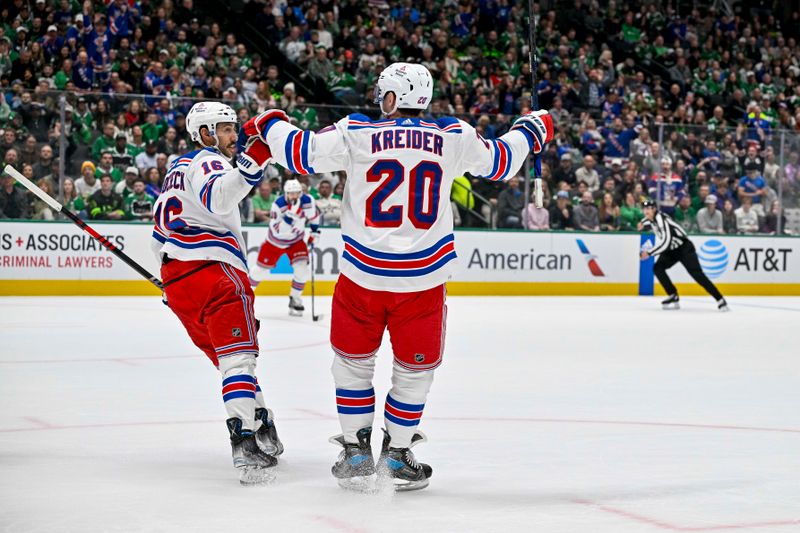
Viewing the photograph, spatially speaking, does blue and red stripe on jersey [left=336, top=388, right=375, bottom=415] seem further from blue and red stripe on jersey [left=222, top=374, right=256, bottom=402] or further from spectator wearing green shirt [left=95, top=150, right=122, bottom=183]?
spectator wearing green shirt [left=95, top=150, right=122, bottom=183]

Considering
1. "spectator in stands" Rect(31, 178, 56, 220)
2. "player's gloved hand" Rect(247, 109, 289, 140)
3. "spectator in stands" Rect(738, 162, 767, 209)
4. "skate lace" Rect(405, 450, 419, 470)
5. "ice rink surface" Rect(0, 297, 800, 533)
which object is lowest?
"ice rink surface" Rect(0, 297, 800, 533)

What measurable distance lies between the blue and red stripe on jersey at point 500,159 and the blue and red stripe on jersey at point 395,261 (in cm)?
37

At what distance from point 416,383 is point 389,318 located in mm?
247

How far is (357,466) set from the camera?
3842mm

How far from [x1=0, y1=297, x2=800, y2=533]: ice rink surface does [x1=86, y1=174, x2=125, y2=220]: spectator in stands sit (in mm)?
4144

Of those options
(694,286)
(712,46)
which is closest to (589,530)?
(694,286)

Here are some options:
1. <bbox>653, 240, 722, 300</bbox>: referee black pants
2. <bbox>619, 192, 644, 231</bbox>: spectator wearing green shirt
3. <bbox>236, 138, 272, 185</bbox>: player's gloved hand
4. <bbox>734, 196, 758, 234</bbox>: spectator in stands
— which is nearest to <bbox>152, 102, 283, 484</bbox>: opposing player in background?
<bbox>236, 138, 272, 185</bbox>: player's gloved hand

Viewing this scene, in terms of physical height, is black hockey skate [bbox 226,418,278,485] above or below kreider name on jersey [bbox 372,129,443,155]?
below

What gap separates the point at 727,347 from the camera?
9.08 meters

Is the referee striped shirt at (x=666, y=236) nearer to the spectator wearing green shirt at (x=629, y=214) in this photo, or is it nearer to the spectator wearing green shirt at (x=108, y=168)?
the spectator wearing green shirt at (x=629, y=214)

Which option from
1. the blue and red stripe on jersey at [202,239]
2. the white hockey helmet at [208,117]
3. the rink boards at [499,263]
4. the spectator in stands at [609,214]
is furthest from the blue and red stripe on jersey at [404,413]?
the spectator in stands at [609,214]

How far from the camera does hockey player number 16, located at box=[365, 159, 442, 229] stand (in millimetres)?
3893

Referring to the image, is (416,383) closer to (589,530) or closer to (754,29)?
(589,530)

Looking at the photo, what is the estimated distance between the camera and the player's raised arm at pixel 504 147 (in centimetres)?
405
